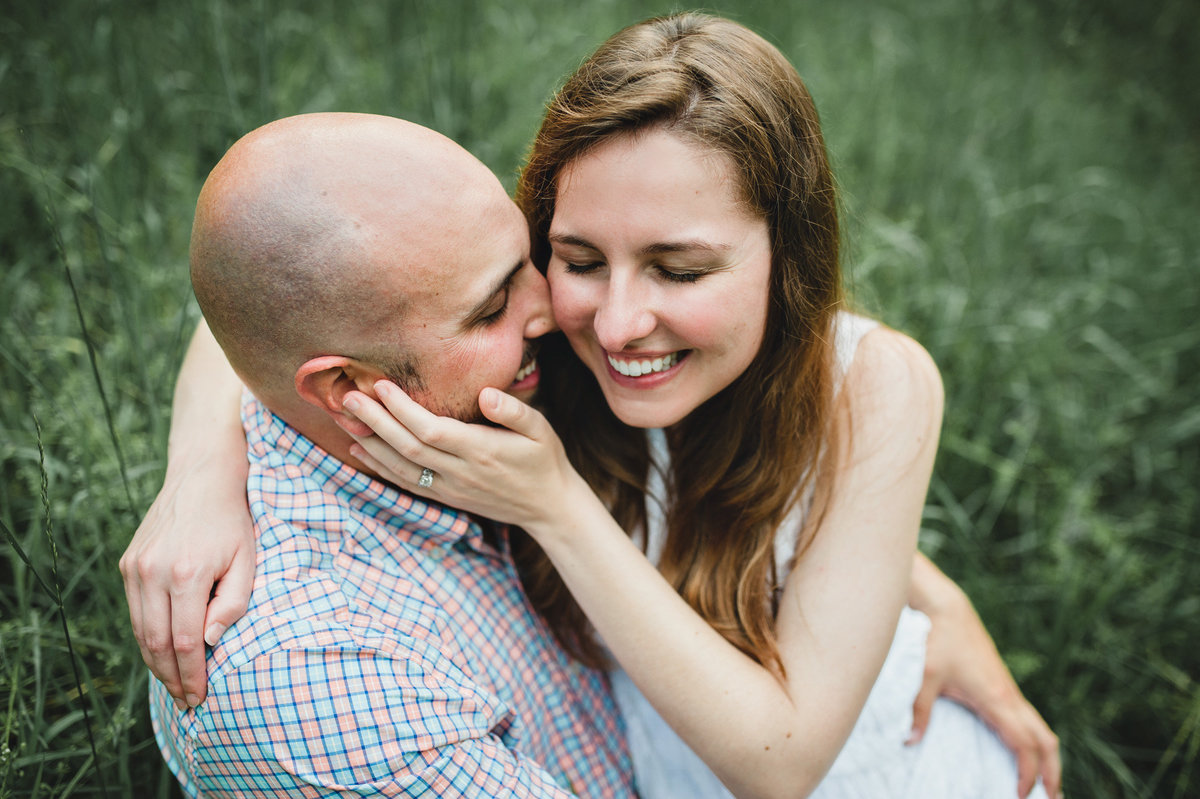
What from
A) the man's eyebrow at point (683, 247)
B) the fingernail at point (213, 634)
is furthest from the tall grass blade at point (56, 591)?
the man's eyebrow at point (683, 247)

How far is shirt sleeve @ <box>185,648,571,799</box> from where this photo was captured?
1.34 m

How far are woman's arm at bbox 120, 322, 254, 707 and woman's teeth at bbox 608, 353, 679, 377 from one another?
33.3 inches

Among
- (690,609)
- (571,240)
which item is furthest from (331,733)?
(571,240)

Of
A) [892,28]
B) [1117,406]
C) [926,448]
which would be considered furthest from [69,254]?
[892,28]

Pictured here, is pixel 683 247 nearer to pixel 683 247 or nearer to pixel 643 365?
pixel 683 247

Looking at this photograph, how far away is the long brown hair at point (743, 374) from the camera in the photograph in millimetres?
1600

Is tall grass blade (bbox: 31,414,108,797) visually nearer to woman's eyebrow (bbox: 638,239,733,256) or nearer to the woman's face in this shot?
the woman's face

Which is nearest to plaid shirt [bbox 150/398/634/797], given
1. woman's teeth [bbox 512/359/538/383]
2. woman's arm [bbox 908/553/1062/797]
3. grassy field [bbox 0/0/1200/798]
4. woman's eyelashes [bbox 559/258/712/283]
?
woman's teeth [bbox 512/359/538/383]

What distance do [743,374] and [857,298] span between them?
1.34m

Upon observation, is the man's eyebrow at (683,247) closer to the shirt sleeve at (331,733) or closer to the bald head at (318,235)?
the bald head at (318,235)

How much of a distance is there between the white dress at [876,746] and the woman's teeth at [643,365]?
1.26 ft

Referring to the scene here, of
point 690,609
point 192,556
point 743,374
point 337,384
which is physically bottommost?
point 690,609

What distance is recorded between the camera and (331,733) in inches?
53.0

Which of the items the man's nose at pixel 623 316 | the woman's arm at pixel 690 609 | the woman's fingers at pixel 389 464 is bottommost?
the woman's arm at pixel 690 609
